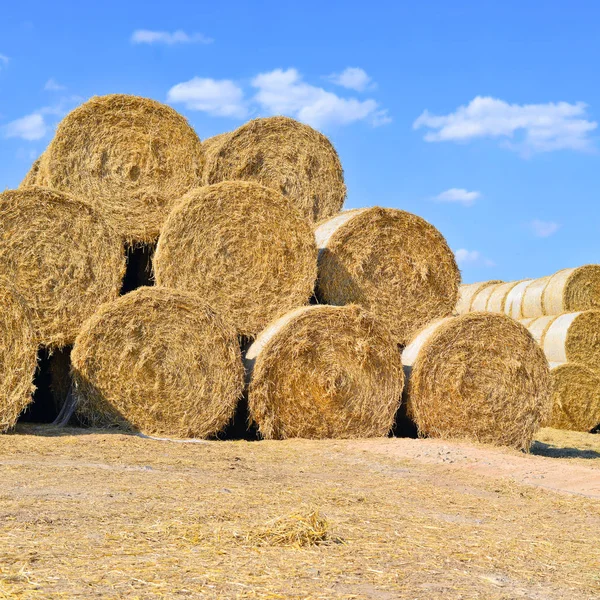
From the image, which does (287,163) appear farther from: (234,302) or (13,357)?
(13,357)

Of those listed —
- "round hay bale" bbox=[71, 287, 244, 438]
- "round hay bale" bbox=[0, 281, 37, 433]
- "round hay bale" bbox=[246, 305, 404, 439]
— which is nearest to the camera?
"round hay bale" bbox=[0, 281, 37, 433]

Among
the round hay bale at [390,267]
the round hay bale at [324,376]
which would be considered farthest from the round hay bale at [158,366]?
the round hay bale at [390,267]

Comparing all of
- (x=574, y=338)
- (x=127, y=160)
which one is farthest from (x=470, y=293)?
(x=127, y=160)

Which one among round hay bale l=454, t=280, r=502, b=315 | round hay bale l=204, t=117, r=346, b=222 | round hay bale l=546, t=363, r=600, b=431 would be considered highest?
round hay bale l=204, t=117, r=346, b=222

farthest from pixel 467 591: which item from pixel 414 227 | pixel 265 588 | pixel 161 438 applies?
pixel 414 227

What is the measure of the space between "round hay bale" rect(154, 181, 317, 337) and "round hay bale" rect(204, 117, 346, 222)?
3.35 feet

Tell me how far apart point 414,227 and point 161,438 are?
3.66m

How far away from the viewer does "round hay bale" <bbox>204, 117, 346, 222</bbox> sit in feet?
32.6

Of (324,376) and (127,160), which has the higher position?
(127,160)

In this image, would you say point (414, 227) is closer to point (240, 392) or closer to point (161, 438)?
point (240, 392)

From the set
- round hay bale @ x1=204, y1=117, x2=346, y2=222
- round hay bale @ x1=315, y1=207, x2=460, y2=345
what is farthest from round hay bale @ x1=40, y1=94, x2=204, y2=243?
round hay bale @ x1=315, y1=207, x2=460, y2=345

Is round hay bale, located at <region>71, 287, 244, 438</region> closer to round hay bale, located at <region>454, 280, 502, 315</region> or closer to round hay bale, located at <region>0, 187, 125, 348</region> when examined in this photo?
round hay bale, located at <region>0, 187, 125, 348</region>

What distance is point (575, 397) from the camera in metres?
12.7

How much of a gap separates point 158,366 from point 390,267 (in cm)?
284
